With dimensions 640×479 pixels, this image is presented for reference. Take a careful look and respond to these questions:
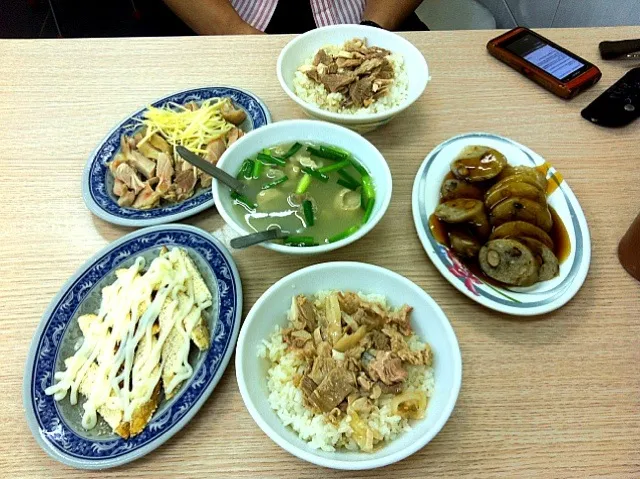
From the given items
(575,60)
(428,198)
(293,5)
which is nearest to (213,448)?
(428,198)

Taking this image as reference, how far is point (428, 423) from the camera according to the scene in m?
0.83

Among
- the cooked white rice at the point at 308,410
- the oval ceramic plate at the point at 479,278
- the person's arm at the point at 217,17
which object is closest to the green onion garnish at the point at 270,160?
the oval ceramic plate at the point at 479,278

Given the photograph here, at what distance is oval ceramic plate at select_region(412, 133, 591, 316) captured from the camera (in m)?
1.03

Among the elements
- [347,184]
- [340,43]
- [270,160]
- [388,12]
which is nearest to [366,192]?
[347,184]

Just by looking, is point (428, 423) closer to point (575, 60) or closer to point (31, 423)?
point (31, 423)

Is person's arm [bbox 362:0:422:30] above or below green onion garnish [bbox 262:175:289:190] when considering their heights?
above

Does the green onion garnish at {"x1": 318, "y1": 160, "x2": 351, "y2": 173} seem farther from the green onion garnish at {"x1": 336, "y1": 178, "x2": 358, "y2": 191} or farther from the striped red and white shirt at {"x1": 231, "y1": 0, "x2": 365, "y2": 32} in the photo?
the striped red and white shirt at {"x1": 231, "y1": 0, "x2": 365, "y2": 32}

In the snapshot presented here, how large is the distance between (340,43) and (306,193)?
2.20ft

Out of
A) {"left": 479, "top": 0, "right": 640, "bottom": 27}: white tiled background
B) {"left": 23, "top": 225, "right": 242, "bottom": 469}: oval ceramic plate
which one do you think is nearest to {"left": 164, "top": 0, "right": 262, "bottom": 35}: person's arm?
{"left": 23, "top": 225, "right": 242, "bottom": 469}: oval ceramic plate

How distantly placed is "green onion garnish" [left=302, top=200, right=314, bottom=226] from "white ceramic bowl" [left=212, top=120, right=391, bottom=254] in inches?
5.8

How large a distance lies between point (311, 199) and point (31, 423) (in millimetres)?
751

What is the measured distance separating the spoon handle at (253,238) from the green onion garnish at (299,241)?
0.10 feet

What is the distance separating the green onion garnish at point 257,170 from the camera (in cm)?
122

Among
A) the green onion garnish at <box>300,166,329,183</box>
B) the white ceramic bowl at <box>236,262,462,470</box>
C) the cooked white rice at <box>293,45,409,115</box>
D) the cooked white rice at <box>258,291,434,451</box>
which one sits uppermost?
the cooked white rice at <box>293,45,409,115</box>
